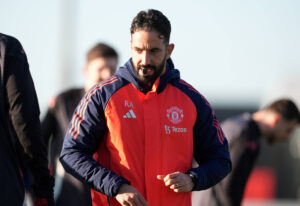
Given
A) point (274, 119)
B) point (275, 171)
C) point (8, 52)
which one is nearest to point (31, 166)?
point (8, 52)

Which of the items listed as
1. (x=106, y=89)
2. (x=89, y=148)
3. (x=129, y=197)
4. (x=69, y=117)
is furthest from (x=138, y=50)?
(x=69, y=117)

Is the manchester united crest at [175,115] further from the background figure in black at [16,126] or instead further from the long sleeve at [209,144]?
the background figure in black at [16,126]

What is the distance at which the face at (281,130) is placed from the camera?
19.3ft

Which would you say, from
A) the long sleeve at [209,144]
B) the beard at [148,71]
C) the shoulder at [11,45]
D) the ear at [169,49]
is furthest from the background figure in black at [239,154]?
the shoulder at [11,45]

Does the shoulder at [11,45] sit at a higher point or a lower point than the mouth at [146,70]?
higher

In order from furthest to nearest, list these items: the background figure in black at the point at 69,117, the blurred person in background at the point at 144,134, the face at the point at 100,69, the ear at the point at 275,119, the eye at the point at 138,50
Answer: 1. the ear at the point at 275,119
2. the face at the point at 100,69
3. the background figure in black at the point at 69,117
4. the eye at the point at 138,50
5. the blurred person in background at the point at 144,134

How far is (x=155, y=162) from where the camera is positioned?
11.1ft

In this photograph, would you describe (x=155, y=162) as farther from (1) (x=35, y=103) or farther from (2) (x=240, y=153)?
(2) (x=240, y=153)

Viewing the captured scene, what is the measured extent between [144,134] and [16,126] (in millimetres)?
706

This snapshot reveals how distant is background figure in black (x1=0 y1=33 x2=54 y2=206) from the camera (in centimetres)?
337

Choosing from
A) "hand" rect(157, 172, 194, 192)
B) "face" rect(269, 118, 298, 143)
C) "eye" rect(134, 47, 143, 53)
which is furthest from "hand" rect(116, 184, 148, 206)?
"face" rect(269, 118, 298, 143)

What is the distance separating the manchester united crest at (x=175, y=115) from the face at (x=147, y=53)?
0.21m

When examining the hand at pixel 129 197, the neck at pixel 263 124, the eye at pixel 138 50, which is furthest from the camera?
the neck at pixel 263 124

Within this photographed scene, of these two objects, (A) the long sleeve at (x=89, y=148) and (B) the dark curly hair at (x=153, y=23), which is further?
(B) the dark curly hair at (x=153, y=23)
